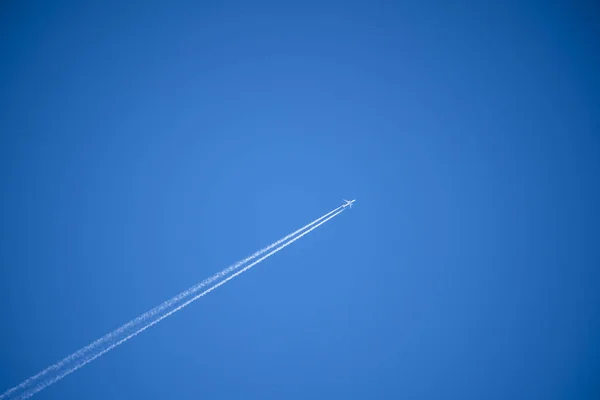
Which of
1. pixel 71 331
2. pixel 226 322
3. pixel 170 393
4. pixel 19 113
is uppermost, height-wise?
pixel 19 113

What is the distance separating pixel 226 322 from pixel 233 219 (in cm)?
328

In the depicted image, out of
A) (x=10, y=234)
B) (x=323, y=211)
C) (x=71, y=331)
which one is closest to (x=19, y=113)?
(x=10, y=234)

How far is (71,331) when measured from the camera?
9812 mm

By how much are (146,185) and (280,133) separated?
441 cm

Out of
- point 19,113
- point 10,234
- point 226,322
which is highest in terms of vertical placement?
point 19,113

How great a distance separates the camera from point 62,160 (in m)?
9.70

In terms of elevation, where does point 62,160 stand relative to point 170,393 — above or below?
above

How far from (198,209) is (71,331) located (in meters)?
5.13

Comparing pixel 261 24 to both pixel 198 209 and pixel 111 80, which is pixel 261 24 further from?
pixel 198 209

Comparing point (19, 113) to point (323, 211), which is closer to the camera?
point (19, 113)

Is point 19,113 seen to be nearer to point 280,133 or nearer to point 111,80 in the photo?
point 111,80

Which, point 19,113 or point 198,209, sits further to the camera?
point 198,209

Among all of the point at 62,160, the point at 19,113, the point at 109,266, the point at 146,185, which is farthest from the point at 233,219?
the point at 19,113

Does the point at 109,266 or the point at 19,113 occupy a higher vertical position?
the point at 19,113
